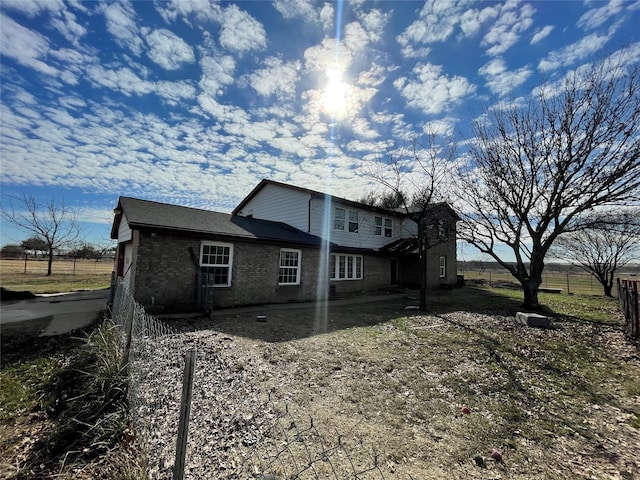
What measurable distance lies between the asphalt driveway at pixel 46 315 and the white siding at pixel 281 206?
10135mm

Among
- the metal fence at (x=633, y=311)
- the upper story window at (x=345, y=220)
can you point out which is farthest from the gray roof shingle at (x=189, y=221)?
the metal fence at (x=633, y=311)

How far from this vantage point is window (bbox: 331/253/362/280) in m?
17.0

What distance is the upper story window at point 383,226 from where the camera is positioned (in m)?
20.4

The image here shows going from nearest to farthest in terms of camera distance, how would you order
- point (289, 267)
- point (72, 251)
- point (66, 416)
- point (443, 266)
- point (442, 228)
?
point (66, 416), point (289, 267), point (442, 228), point (443, 266), point (72, 251)

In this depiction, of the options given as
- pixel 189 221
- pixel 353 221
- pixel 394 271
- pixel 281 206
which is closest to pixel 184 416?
pixel 189 221

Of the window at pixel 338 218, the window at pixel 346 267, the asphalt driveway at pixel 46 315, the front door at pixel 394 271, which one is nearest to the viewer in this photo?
the asphalt driveway at pixel 46 315

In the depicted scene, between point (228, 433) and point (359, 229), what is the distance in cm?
1639

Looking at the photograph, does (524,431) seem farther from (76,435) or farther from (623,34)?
(623,34)

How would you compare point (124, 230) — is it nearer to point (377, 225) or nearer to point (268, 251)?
point (268, 251)

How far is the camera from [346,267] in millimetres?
17625

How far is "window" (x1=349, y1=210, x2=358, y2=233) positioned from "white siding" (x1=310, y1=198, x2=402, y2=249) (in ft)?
0.66

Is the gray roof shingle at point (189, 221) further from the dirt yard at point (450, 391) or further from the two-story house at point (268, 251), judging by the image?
the dirt yard at point (450, 391)

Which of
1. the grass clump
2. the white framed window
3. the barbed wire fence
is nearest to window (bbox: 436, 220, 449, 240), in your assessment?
the white framed window

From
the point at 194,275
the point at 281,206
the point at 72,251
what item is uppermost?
the point at 281,206
